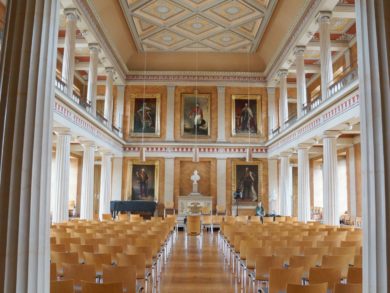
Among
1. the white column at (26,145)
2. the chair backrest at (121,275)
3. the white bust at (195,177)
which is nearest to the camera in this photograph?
the white column at (26,145)

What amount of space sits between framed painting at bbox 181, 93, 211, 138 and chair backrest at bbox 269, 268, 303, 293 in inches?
922

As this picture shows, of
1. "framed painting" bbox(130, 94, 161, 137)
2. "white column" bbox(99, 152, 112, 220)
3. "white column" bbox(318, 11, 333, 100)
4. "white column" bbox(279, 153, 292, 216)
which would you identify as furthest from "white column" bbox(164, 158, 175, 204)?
"white column" bbox(318, 11, 333, 100)

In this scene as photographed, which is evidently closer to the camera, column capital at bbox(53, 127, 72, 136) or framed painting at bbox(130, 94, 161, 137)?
column capital at bbox(53, 127, 72, 136)

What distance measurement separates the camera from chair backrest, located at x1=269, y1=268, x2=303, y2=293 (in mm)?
5254

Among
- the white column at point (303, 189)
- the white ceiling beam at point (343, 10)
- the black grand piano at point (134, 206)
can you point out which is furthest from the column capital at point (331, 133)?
the black grand piano at point (134, 206)

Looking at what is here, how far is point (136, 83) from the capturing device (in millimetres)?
28688

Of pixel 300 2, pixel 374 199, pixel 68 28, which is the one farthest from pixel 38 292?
Answer: pixel 300 2

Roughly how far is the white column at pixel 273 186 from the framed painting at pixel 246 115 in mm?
2477

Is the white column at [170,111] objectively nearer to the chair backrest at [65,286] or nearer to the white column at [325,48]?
the white column at [325,48]

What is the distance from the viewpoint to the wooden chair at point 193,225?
744 inches

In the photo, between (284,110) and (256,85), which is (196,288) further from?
(256,85)

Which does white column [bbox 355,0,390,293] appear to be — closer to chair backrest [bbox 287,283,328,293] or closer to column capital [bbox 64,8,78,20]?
chair backrest [bbox 287,283,328,293]

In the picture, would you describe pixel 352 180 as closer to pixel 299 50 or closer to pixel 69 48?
pixel 299 50

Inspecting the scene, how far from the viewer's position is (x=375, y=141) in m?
3.54
